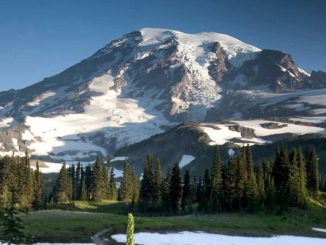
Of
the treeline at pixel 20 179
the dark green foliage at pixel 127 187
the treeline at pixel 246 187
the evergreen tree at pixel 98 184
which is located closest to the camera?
the treeline at pixel 246 187

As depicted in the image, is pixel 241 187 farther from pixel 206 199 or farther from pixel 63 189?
pixel 63 189

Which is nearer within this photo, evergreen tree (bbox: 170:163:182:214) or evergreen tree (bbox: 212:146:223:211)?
evergreen tree (bbox: 212:146:223:211)

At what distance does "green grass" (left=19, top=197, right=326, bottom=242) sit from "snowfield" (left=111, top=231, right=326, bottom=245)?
11.4ft

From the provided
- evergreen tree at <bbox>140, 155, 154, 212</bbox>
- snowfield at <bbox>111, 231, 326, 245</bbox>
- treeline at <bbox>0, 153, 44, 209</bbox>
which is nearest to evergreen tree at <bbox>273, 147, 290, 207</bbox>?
snowfield at <bbox>111, 231, 326, 245</bbox>

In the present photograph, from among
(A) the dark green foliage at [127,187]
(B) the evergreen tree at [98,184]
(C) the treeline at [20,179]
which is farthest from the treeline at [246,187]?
(A) the dark green foliage at [127,187]

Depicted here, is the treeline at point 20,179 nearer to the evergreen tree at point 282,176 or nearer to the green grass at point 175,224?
the green grass at point 175,224

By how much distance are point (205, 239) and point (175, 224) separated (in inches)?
396

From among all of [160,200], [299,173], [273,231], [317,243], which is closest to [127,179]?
[160,200]

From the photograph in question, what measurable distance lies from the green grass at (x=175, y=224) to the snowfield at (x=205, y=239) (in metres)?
3.47

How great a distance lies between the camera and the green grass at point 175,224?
236 ft

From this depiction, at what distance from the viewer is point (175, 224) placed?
85.2 metres

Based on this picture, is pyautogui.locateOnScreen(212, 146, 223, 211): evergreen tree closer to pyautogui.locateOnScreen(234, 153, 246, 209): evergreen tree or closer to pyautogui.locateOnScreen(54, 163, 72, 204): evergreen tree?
pyautogui.locateOnScreen(234, 153, 246, 209): evergreen tree

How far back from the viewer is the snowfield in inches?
2837

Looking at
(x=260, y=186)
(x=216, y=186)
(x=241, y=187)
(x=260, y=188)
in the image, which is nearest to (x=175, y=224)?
(x=241, y=187)
